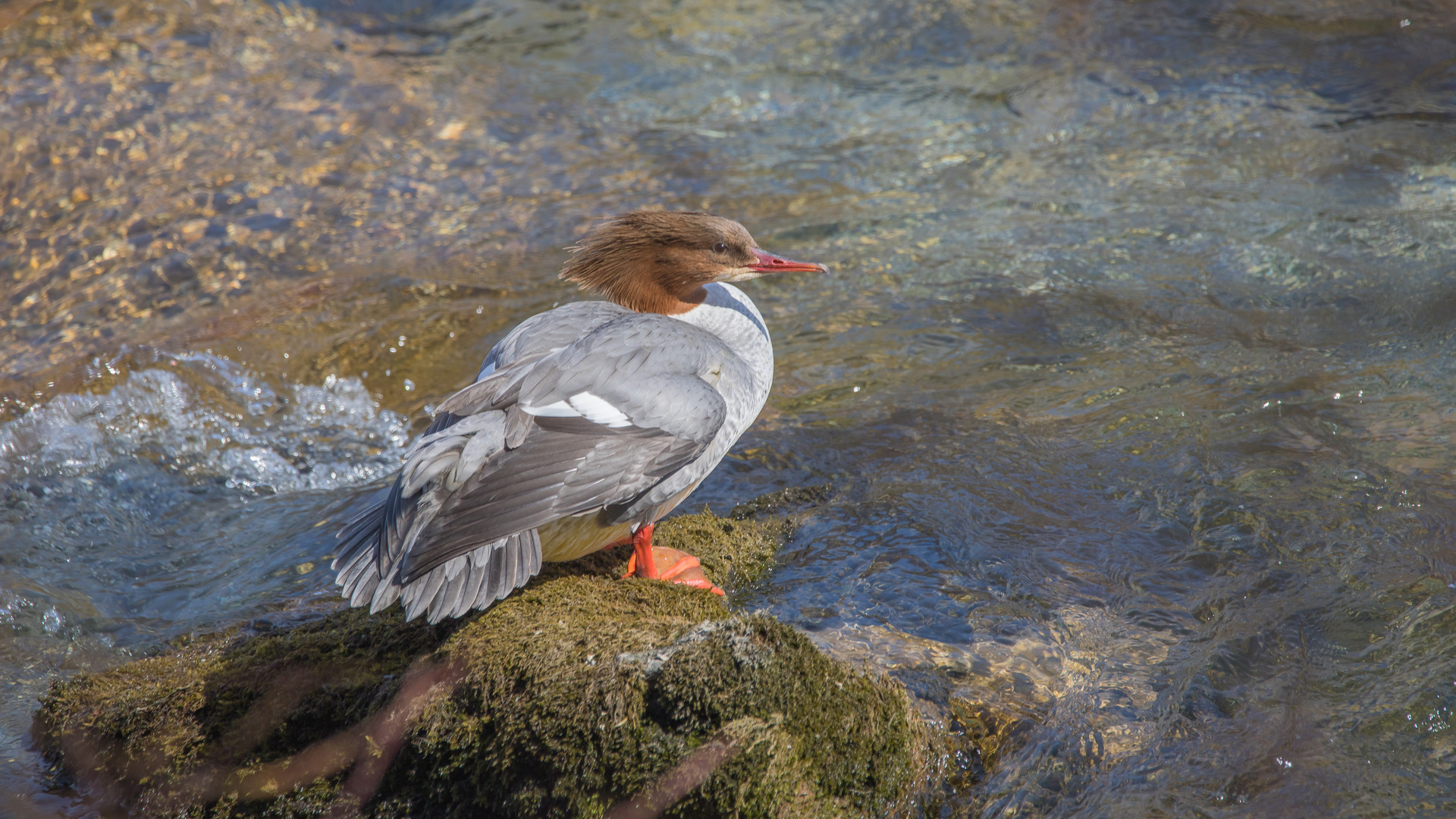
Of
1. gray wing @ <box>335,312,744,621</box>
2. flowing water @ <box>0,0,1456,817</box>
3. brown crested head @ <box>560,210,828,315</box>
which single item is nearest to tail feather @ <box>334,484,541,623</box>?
gray wing @ <box>335,312,744,621</box>

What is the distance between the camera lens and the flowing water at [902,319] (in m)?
2.84

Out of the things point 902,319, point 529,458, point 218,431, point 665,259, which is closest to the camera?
point 529,458

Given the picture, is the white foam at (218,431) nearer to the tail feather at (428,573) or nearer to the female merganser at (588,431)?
the female merganser at (588,431)

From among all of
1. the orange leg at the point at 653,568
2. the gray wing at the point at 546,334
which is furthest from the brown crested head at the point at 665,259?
the orange leg at the point at 653,568

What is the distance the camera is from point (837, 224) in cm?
606

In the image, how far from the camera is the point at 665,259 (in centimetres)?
373

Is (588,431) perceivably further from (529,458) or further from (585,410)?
(529,458)

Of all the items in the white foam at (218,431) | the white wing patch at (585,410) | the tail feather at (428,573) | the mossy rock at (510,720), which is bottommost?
the white foam at (218,431)

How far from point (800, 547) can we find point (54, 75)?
21.1 ft

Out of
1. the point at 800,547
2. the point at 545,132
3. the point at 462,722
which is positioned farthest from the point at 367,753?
the point at 545,132

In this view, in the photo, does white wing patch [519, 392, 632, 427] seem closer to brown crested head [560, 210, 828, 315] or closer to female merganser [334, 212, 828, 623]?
female merganser [334, 212, 828, 623]

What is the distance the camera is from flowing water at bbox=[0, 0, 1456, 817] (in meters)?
2.84

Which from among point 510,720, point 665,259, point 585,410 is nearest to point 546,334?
point 585,410

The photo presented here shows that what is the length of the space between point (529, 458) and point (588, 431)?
8.2 inches
